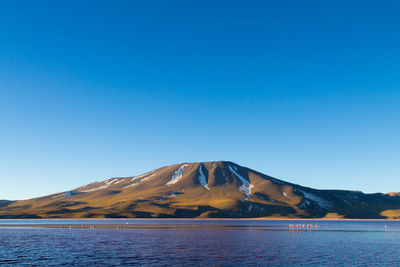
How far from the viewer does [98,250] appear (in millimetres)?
77188

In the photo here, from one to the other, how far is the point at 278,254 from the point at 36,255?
1848 inches

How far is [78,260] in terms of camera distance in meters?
62.5

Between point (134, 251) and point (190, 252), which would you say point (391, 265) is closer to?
point (190, 252)

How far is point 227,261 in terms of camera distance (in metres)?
61.8

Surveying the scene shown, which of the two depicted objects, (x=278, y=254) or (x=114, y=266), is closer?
(x=114, y=266)

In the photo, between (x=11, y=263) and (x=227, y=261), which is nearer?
(x=11, y=263)

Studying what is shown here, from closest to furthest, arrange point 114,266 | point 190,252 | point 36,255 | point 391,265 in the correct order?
point 114,266
point 391,265
point 36,255
point 190,252

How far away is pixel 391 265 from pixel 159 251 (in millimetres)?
43004

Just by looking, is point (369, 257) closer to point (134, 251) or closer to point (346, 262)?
point (346, 262)

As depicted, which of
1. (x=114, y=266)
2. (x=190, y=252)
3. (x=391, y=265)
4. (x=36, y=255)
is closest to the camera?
(x=114, y=266)

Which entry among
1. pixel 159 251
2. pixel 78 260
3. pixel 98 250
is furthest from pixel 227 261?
pixel 98 250

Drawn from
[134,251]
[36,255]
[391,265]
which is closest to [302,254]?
[391,265]

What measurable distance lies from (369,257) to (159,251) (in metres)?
41.4

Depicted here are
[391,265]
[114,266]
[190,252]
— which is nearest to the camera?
[114,266]
